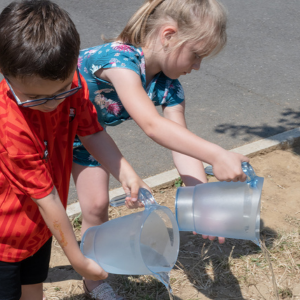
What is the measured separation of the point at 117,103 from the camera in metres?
2.63

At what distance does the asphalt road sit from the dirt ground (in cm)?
86

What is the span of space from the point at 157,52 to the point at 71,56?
905 mm

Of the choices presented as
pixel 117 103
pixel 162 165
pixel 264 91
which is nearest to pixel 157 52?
pixel 117 103

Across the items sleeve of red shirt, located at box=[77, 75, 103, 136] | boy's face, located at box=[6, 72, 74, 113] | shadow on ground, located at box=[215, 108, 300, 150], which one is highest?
boy's face, located at box=[6, 72, 74, 113]

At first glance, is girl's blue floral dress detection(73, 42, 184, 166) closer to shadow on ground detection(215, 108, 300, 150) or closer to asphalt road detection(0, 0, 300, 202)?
asphalt road detection(0, 0, 300, 202)

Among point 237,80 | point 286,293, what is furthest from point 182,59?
point 237,80

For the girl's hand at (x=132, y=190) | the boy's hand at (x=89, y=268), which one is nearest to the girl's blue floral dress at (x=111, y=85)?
the girl's hand at (x=132, y=190)

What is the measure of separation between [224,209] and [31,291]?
3.28 feet

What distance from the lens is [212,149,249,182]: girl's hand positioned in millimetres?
1979

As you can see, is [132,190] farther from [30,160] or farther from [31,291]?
[31,291]

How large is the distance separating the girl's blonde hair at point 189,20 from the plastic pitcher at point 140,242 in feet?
2.71

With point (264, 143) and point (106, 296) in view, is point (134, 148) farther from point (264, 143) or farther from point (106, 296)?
point (106, 296)

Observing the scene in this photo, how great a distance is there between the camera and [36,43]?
60.1 inches

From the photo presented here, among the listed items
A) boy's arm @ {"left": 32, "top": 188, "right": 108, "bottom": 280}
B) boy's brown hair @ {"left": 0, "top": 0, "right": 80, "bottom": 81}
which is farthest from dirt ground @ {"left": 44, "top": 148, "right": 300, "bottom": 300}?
boy's brown hair @ {"left": 0, "top": 0, "right": 80, "bottom": 81}
